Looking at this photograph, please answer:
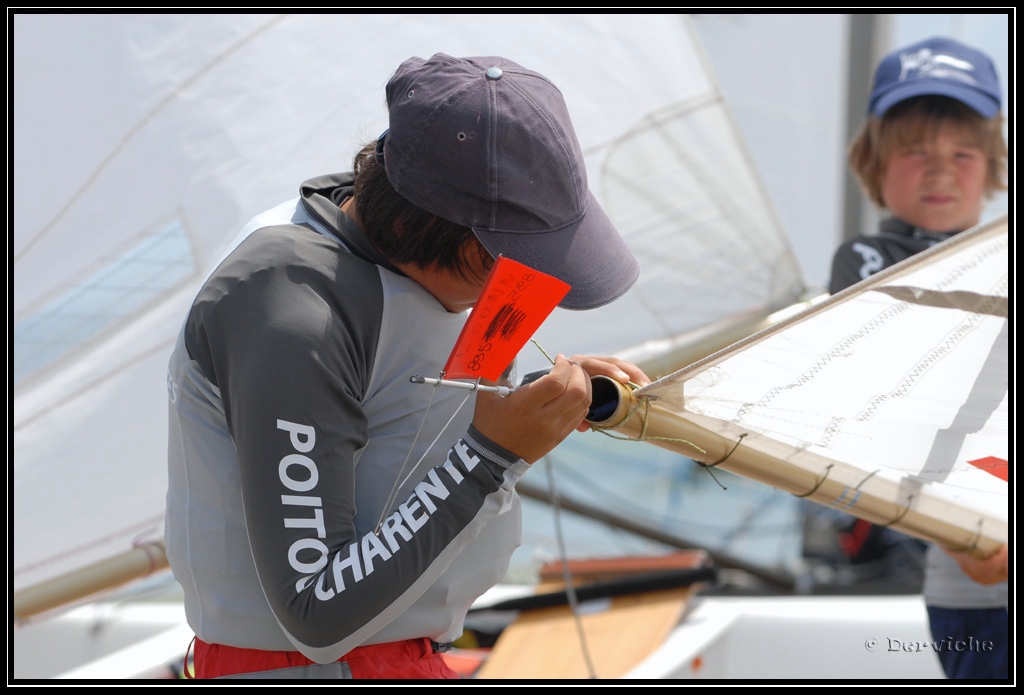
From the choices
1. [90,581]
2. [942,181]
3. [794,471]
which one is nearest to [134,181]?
[90,581]

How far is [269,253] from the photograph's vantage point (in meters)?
0.54

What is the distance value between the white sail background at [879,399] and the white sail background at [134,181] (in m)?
0.34

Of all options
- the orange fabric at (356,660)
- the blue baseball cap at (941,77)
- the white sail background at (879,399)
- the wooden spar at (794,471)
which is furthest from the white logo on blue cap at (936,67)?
the orange fabric at (356,660)

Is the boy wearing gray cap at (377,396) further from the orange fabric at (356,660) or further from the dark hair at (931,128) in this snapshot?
the dark hair at (931,128)

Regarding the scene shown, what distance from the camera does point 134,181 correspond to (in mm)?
979

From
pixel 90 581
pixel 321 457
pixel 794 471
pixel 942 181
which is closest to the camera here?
pixel 321 457

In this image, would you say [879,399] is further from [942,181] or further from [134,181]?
[134,181]

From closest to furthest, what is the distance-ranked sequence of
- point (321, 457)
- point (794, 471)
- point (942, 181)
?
point (321, 457), point (794, 471), point (942, 181)

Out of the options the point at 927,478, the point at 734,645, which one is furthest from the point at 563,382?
the point at 734,645

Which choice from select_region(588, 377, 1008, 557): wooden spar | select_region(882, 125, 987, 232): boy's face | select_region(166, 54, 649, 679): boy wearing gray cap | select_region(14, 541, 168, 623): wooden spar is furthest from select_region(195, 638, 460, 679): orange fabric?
select_region(882, 125, 987, 232): boy's face

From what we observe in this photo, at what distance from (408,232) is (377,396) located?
10 centimetres

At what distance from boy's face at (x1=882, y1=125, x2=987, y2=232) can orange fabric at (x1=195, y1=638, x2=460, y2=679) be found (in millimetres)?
837

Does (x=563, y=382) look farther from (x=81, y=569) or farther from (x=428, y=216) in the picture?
(x=81, y=569)

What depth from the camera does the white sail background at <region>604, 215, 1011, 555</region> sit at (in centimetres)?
71
